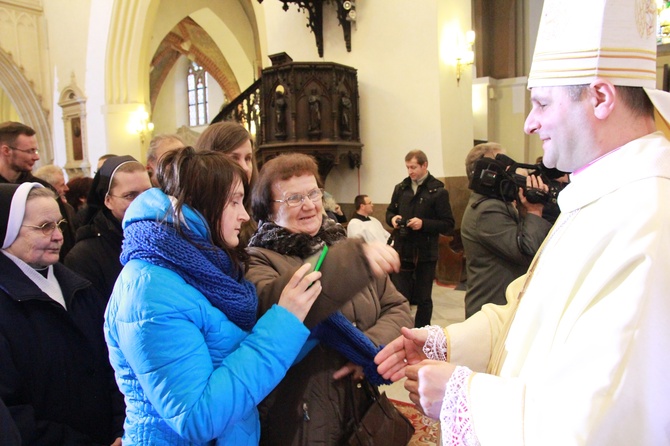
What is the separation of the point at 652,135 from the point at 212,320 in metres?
1.10

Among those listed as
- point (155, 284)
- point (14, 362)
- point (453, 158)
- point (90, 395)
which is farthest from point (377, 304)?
point (453, 158)

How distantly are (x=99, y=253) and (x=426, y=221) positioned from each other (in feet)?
9.31

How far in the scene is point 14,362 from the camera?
1.47 m

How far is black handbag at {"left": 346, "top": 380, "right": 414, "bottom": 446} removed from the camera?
1.52 meters

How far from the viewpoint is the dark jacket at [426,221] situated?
429 cm

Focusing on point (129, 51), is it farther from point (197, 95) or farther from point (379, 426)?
point (379, 426)

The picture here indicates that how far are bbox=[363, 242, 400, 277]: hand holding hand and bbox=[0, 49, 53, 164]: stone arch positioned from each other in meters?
12.6

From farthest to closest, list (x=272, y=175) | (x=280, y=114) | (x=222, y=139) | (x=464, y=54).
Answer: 1. (x=464, y=54)
2. (x=280, y=114)
3. (x=222, y=139)
4. (x=272, y=175)

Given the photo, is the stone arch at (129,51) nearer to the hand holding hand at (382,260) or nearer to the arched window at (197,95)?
the arched window at (197,95)

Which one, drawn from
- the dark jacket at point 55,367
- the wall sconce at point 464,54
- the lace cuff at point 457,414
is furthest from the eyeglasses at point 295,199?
the wall sconce at point 464,54

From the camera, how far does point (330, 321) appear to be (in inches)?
58.9

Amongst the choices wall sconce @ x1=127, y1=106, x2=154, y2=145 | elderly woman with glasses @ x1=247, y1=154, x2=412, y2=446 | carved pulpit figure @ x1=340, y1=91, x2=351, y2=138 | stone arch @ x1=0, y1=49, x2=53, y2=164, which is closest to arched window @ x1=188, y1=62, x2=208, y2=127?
stone arch @ x1=0, y1=49, x2=53, y2=164

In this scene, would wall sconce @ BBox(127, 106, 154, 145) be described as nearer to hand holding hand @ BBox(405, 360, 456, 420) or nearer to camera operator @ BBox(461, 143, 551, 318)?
camera operator @ BBox(461, 143, 551, 318)

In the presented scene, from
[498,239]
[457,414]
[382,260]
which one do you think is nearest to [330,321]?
[382,260]
